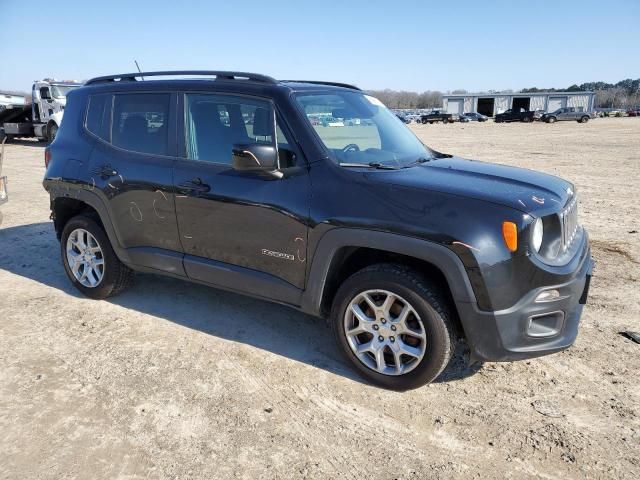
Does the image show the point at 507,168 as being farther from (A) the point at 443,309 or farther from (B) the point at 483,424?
(B) the point at 483,424

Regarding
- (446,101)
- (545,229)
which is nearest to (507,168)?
(545,229)

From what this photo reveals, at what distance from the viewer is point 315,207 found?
320 cm

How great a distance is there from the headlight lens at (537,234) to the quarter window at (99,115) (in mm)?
3549

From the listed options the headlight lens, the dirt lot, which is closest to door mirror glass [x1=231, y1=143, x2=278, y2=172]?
the dirt lot

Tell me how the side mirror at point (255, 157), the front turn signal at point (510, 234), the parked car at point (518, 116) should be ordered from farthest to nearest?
the parked car at point (518, 116), the side mirror at point (255, 157), the front turn signal at point (510, 234)

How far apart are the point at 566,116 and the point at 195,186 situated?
54.8 metres

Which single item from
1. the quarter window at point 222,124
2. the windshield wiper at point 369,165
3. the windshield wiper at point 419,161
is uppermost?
the quarter window at point 222,124

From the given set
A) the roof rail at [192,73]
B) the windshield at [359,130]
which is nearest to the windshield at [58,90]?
the roof rail at [192,73]

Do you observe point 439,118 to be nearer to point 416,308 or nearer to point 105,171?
point 105,171

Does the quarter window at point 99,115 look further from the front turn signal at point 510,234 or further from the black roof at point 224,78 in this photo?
the front turn signal at point 510,234

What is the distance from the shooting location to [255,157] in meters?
3.21

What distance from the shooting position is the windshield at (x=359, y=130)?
3455 mm

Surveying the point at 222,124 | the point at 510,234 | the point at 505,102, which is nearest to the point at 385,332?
the point at 510,234

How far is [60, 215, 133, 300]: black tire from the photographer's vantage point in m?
4.50
